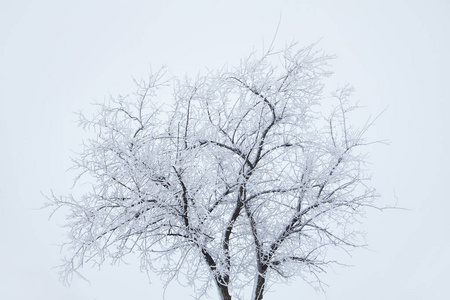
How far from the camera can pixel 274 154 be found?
8.34 m

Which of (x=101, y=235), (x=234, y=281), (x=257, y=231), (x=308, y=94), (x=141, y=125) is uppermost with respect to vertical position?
(x=141, y=125)

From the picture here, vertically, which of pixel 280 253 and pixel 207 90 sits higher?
pixel 207 90

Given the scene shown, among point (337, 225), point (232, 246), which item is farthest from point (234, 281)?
point (337, 225)

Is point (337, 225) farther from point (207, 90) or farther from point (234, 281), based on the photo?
point (207, 90)

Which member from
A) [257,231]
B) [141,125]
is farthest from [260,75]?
[257,231]

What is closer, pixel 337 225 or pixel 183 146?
pixel 183 146

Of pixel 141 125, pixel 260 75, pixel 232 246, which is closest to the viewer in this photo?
pixel 260 75

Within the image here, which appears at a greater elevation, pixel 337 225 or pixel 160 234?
pixel 160 234

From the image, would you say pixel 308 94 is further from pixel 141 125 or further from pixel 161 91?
pixel 141 125

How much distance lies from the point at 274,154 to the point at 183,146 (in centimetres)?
172

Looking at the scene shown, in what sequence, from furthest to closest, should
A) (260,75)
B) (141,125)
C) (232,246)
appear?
(232,246)
(141,125)
(260,75)

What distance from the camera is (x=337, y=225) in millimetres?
8492

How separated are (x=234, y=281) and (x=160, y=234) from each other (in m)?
1.69

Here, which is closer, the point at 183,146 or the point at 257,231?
the point at 183,146
